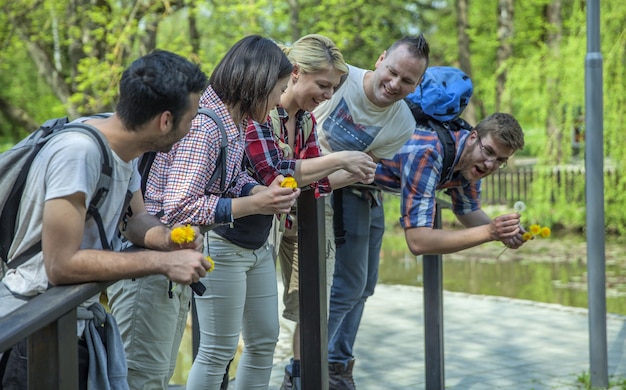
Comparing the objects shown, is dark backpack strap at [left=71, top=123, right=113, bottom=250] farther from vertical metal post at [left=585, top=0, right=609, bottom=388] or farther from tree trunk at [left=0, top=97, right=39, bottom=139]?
tree trunk at [left=0, top=97, right=39, bottom=139]

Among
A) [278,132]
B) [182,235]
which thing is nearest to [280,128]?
[278,132]

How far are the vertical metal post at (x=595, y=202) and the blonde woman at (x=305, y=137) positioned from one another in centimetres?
214

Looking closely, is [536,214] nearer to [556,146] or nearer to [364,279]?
[556,146]

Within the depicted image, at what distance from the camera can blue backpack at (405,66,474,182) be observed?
151 inches

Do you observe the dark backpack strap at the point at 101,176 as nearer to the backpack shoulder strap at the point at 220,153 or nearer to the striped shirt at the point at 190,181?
the striped shirt at the point at 190,181

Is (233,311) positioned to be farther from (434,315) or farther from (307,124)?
(434,315)

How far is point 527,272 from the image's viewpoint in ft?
37.2

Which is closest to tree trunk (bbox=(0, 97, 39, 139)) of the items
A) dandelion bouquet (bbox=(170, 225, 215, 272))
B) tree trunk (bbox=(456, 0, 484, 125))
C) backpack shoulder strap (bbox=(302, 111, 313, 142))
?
tree trunk (bbox=(456, 0, 484, 125))

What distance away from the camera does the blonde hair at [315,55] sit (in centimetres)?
335

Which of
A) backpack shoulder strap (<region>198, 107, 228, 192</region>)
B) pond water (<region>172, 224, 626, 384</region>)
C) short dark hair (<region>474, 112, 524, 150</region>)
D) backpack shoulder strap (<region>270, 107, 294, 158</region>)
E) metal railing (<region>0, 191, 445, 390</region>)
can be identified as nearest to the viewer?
metal railing (<region>0, 191, 445, 390</region>)

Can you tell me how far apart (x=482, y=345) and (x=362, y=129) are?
9.57 ft

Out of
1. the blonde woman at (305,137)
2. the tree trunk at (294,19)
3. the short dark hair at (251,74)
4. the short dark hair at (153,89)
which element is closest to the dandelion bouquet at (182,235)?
the short dark hair at (153,89)

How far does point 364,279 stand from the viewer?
431 centimetres

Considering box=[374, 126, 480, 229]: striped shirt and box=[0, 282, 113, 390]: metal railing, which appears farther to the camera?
box=[374, 126, 480, 229]: striped shirt
